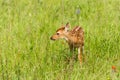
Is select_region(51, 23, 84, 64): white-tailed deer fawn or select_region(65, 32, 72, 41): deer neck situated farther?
select_region(65, 32, 72, 41): deer neck

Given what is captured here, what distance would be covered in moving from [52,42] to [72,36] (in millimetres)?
322

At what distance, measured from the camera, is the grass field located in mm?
4242

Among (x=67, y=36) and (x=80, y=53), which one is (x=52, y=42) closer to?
(x=67, y=36)

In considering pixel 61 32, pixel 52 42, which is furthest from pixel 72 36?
pixel 52 42

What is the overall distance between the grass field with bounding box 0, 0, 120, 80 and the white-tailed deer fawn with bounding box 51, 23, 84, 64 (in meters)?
0.08

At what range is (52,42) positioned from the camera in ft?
16.9

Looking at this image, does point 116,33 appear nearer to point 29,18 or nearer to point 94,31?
point 94,31

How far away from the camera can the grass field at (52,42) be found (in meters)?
4.24

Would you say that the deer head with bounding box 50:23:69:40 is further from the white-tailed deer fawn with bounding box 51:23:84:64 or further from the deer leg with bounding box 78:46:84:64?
the deer leg with bounding box 78:46:84:64

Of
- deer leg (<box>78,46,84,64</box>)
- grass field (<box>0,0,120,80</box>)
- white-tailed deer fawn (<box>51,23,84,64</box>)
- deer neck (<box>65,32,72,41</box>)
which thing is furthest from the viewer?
deer neck (<box>65,32,72,41</box>)

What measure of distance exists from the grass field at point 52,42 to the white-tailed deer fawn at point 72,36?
0.27ft

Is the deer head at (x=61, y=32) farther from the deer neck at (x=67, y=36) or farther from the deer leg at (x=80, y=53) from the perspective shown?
the deer leg at (x=80, y=53)

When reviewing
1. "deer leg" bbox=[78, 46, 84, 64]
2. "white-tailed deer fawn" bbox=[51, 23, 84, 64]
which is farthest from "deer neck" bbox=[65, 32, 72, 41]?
"deer leg" bbox=[78, 46, 84, 64]

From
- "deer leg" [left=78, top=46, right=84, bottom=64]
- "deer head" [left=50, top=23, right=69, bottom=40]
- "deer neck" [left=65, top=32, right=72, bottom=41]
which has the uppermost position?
"deer head" [left=50, top=23, right=69, bottom=40]
